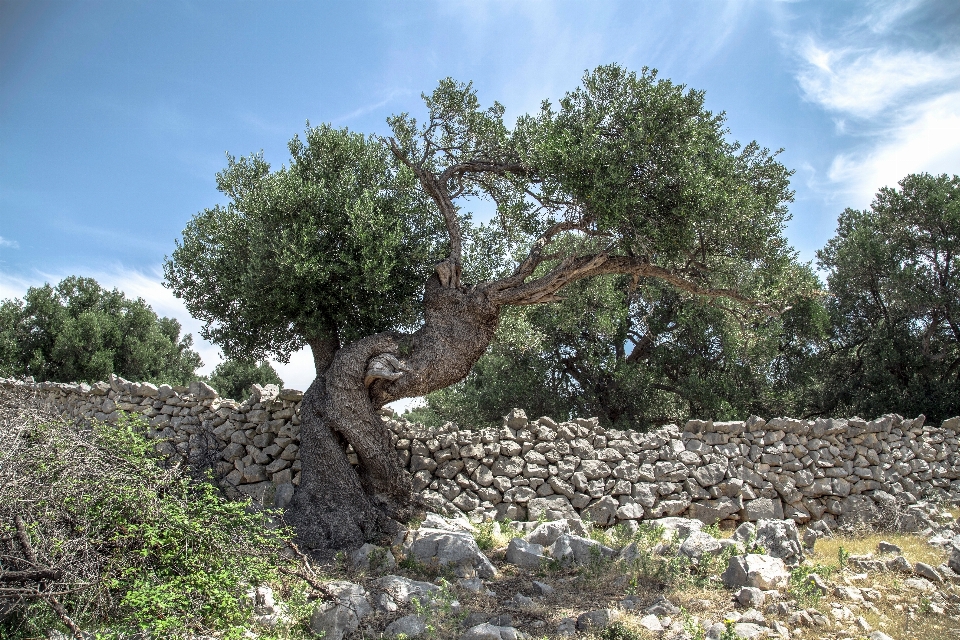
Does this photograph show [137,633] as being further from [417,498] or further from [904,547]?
[904,547]

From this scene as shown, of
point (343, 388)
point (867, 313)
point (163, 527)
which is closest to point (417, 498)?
point (343, 388)

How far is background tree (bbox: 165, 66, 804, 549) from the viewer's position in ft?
29.1

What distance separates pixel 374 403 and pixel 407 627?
4.33 meters

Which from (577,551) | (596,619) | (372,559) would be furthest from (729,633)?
(372,559)

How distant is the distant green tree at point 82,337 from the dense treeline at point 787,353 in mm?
10695

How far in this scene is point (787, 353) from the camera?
1725 cm

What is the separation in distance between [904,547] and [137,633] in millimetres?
9491

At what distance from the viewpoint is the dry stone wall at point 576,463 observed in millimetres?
10125

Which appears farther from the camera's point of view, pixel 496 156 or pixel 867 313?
pixel 867 313

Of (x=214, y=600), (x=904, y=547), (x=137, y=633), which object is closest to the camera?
(x=137, y=633)

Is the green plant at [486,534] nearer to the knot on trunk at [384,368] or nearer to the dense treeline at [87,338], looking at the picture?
the knot on trunk at [384,368]

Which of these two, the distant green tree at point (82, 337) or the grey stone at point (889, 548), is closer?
the grey stone at point (889, 548)

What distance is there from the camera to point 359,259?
916 cm

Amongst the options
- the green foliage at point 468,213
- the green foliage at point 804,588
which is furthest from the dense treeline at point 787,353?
the green foliage at point 804,588
